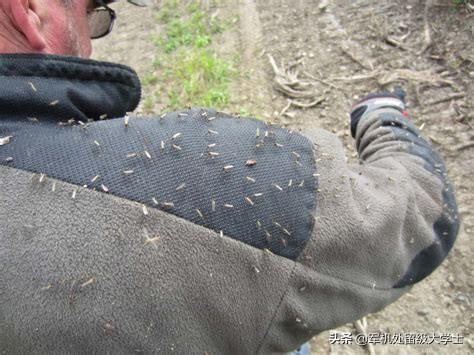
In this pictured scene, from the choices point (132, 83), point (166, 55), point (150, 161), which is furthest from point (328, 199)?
point (166, 55)

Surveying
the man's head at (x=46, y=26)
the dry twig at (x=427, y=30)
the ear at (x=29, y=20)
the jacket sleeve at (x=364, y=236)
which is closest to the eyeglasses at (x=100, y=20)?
the man's head at (x=46, y=26)

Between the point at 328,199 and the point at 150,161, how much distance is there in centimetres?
57

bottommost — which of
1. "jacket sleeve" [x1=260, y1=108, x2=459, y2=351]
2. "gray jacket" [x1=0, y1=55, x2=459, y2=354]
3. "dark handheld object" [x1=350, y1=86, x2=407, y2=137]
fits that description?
"dark handheld object" [x1=350, y1=86, x2=407, y2=137]

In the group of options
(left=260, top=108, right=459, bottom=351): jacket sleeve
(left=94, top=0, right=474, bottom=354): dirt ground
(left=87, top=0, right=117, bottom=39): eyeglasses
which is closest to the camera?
(left=260, top=108, right=459, bottom=351): jacket sleeve

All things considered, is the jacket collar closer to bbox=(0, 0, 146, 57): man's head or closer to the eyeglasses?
bbox=(0, 0, 146, 57): man's head

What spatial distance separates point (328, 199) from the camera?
4.64ft

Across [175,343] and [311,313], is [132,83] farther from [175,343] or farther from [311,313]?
[311,313]

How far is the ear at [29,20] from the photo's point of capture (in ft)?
4.28

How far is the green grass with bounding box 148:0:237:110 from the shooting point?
16.2 ft

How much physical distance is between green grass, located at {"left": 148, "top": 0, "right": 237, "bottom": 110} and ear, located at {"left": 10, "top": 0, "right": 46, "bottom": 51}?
11.0ft

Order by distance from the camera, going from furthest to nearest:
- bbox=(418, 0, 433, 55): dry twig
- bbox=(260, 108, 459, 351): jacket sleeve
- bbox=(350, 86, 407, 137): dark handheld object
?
bbox=(418, 0, 433, 55): dry twig < bbox=(350, 86, 407, 137): dark handheld object < bbox=(260, 108, 459, 351): jacket sleeve

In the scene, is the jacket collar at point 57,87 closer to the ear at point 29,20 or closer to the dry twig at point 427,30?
the ear at point 29,20

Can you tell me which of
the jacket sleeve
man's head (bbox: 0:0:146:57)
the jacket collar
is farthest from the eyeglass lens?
the jacket sleeve

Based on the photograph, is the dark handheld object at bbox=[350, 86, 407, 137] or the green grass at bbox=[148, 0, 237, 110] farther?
the green grass at bbox=[148, 0, 237, 110]
